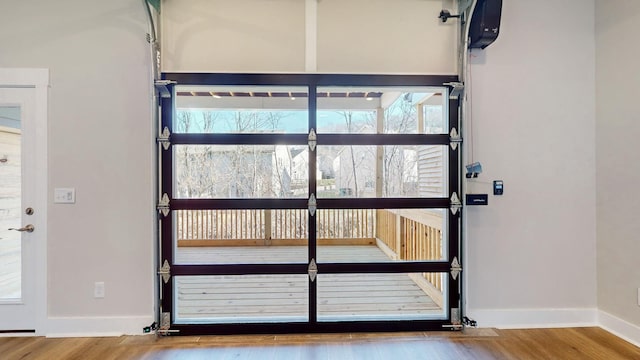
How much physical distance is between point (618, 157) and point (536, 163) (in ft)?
1.96

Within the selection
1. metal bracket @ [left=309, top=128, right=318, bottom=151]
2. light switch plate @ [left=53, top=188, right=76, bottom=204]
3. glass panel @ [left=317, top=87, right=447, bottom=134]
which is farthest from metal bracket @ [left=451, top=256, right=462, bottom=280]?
light switch plate @ [left=53, top=188, right=76, bottom=204]

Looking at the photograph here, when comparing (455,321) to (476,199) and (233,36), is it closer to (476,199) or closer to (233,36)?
(476,199)

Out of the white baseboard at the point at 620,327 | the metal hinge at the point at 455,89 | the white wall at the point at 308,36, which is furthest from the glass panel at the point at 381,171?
the white baseboard at the point at 620,327

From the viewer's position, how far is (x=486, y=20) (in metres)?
2.62

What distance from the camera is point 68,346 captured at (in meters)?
2.53

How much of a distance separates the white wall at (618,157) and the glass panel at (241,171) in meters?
2.62

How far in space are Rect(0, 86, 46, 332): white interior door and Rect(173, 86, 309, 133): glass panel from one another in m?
1.24

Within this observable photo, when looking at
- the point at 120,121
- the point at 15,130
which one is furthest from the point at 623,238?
the point at 15,130

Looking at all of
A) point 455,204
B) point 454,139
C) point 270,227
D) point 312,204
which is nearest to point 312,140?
point 312,204

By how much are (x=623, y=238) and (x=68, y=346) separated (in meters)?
4.61

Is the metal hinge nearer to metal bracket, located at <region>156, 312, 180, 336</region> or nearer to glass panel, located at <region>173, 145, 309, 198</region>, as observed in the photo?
glass panel, located at <region>173, 145, 309, 198</region>

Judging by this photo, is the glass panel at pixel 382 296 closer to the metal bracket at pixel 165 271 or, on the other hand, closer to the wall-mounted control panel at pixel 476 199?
the wall-mounted control panel at pixel 476 199

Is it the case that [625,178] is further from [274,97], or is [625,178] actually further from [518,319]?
[274,97]

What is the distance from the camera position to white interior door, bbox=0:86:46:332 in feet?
8.84
